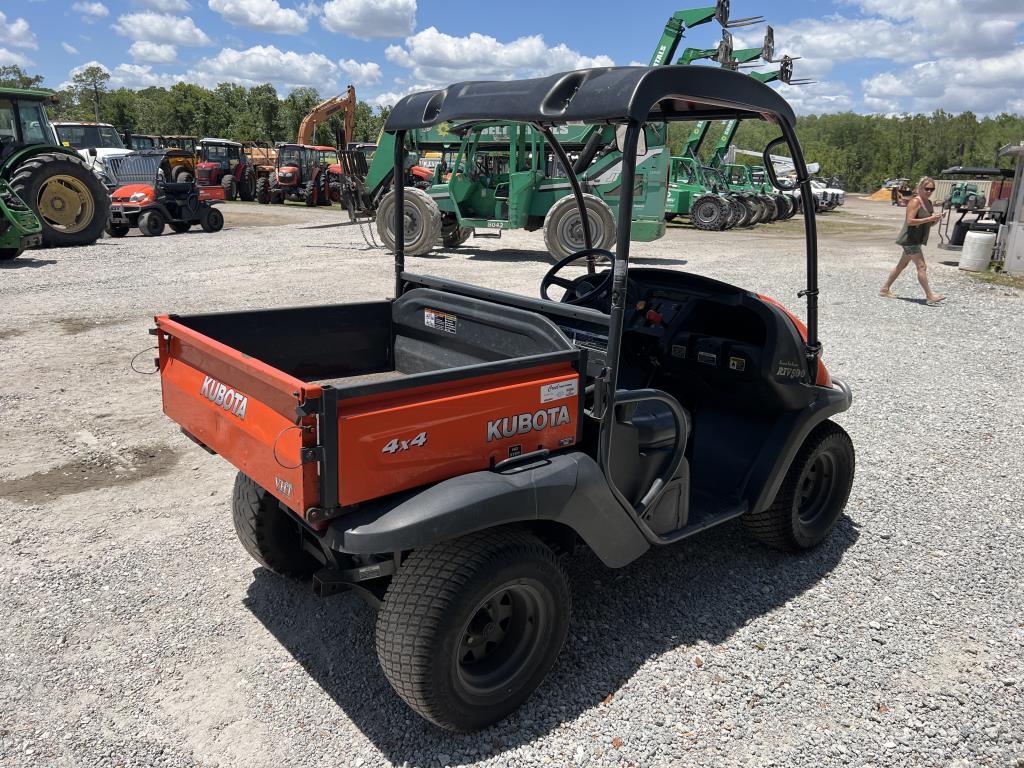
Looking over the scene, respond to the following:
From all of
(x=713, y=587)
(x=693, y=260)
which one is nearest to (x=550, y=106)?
(x=713, y=587)

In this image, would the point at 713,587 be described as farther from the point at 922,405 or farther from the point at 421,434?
the point at 922,405

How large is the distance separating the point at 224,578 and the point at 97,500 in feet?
3.93

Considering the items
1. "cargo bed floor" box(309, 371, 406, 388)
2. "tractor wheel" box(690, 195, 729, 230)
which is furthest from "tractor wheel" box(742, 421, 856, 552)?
"tractor wheel" box(690, 195, 729, 230)

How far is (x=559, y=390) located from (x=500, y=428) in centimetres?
26

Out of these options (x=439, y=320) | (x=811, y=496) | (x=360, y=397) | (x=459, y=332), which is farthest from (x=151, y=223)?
(x=360, y=397)

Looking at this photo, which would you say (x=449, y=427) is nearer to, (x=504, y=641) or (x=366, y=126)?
(x=504, y=641)

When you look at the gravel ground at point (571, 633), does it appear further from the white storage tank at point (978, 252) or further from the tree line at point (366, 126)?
the tree line at point (366, 126)

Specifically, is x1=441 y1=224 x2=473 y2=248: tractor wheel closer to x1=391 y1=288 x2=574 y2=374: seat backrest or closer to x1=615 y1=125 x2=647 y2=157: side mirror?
x1=391 y1=288 x2=574 y2=374: seat backrest

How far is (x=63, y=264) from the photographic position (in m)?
12.1

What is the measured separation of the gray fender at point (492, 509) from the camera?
2.29 meters

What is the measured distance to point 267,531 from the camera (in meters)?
3.26

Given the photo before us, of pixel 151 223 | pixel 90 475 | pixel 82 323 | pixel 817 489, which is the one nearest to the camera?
pixel 817 489

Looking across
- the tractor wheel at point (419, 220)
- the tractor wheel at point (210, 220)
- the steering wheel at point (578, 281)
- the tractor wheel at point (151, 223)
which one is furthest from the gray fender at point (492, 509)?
the tractor wheel at point (210, 220)

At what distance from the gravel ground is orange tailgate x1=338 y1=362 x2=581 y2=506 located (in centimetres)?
91
